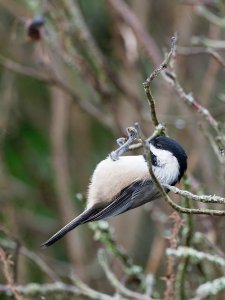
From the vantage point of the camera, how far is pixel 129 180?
2.18 metres

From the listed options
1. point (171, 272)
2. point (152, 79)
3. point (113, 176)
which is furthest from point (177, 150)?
point (152, 79)

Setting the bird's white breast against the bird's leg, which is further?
the bird's white breast

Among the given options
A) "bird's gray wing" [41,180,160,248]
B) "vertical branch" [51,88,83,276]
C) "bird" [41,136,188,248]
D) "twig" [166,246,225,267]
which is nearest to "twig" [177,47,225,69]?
"bird" [41,136,188,248]

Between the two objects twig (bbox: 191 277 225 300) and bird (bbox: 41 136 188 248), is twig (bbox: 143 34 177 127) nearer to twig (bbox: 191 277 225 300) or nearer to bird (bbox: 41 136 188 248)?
bird (bbox: 41 136 188 248)

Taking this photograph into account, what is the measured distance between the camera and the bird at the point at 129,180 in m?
2.05

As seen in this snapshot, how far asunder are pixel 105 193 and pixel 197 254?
1.20 ft

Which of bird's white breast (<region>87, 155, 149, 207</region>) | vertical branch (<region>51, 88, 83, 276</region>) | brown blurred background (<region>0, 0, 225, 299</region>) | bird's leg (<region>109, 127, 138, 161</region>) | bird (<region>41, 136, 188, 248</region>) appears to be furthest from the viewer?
vertical branch (<region>51, 88, 83, 276</region>)

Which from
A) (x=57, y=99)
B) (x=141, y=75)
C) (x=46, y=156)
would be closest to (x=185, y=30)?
(x=141, y=75)

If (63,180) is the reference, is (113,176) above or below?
below

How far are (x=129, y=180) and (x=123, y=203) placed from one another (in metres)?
0.08

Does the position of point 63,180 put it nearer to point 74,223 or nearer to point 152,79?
point 74,223

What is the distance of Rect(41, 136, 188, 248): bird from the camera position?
2055 millimetres

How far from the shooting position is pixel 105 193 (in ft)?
7.21

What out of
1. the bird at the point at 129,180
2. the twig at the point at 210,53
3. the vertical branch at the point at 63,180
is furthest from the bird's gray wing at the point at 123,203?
the vertical branch at the point at 63,180
